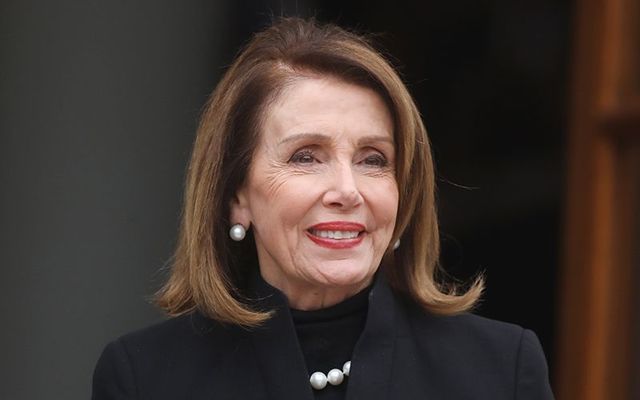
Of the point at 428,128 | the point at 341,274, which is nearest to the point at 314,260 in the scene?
the point at 341,274

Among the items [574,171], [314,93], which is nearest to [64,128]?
[574,171]

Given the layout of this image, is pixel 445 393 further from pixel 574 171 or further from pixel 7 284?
pixel 7 284

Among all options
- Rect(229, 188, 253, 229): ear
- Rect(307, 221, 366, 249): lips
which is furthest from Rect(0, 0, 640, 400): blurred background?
Rect(307, 221, 366, 249): lips

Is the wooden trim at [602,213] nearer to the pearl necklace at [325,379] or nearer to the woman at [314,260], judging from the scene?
the woman at [314,260]

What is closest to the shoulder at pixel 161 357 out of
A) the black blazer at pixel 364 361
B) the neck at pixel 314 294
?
the black blazer at pixel 364 361

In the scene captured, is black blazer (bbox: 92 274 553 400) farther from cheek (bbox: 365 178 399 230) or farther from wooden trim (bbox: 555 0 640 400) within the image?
wooden trim (bbox: 555 0 640 400)

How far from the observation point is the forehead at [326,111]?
290cm

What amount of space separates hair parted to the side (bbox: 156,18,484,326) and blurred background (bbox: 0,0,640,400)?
5.16ft

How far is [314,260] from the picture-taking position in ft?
9.57

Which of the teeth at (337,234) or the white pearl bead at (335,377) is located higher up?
the teeth at (337,234)

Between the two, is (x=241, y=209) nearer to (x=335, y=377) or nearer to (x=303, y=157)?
(x=303, y=157)

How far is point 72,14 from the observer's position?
15.9 feet

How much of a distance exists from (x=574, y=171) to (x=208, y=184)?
1.91m

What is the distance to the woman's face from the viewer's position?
9.49 ft
